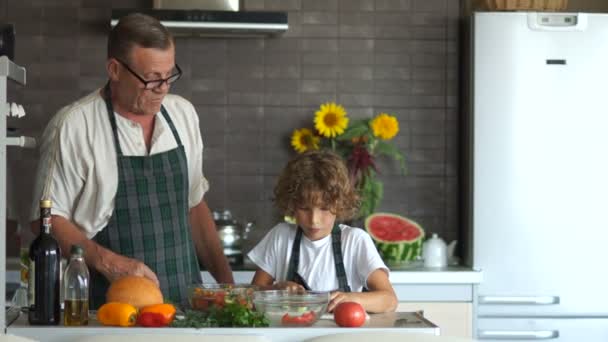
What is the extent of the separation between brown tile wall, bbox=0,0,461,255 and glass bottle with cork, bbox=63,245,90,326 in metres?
2.35

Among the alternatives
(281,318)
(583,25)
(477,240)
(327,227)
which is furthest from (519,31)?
(281,318)

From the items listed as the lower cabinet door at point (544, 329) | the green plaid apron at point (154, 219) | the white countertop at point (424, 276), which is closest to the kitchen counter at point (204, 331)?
the green plaid apron at point (154, 219)

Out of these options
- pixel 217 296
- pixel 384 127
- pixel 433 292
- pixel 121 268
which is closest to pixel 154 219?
pixel 121 268

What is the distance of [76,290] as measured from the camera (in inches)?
87.7

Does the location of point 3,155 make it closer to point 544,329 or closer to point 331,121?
point 331,121

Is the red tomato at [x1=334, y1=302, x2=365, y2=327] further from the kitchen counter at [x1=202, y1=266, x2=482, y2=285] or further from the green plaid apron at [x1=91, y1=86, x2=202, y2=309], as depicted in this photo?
the kitchen counter at [x1=202, y1=266, x2=482, y2=285]

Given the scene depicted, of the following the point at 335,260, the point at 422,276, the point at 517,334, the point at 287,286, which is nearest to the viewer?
the point at 287,286

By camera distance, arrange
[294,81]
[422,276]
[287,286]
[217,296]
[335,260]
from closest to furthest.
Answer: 1. [217,296]
2. [287,286]
3. [335,260]
4. [422,276]
5. [294,81]

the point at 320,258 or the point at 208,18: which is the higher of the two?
the point at 208,18

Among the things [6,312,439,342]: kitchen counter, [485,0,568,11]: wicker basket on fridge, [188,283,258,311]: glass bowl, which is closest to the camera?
[6,312,439,342]: kitchen counter

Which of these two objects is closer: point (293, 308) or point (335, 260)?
point (293, 308)

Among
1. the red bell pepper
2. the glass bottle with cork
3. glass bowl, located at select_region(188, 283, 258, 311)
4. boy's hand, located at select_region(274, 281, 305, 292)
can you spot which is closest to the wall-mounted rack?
the glass bottle with cork

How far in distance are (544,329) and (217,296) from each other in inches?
91.8

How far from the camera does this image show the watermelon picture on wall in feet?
14.2
